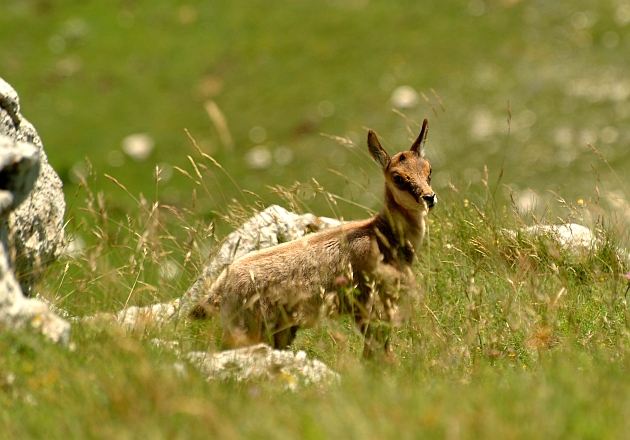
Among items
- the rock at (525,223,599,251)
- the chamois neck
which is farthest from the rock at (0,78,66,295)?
the rock at (525,223,599,251)

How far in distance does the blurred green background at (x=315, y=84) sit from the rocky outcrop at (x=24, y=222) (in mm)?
11962

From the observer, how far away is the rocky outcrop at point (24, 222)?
4.70 m

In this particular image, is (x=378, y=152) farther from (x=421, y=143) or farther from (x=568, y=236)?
(x=568, y=236)

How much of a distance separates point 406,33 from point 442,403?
22128mm

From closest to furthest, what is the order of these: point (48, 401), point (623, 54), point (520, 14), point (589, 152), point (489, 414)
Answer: point (489, 414)
point (48, 401)
point (589, 152)
point (623, 54)
point (520, 14)

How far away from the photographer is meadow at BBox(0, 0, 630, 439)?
3957 millimetres

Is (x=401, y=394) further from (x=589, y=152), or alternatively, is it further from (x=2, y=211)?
(x=589, y=152)

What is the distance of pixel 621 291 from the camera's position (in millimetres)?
6367

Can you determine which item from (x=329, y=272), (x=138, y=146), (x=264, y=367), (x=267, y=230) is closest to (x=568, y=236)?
(x=329, y=272)

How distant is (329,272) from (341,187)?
12698mm

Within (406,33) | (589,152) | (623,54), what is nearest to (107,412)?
(589,152)

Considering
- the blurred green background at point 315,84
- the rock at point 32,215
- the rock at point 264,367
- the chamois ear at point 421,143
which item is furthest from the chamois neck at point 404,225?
the blurred green background at point 315,84

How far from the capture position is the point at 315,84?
78.6 ft

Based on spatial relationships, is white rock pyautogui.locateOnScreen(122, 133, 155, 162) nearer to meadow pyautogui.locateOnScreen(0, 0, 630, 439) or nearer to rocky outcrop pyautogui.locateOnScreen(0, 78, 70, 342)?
meadow pyautogui.locateOnScreen(0, 0, 630, 439)
